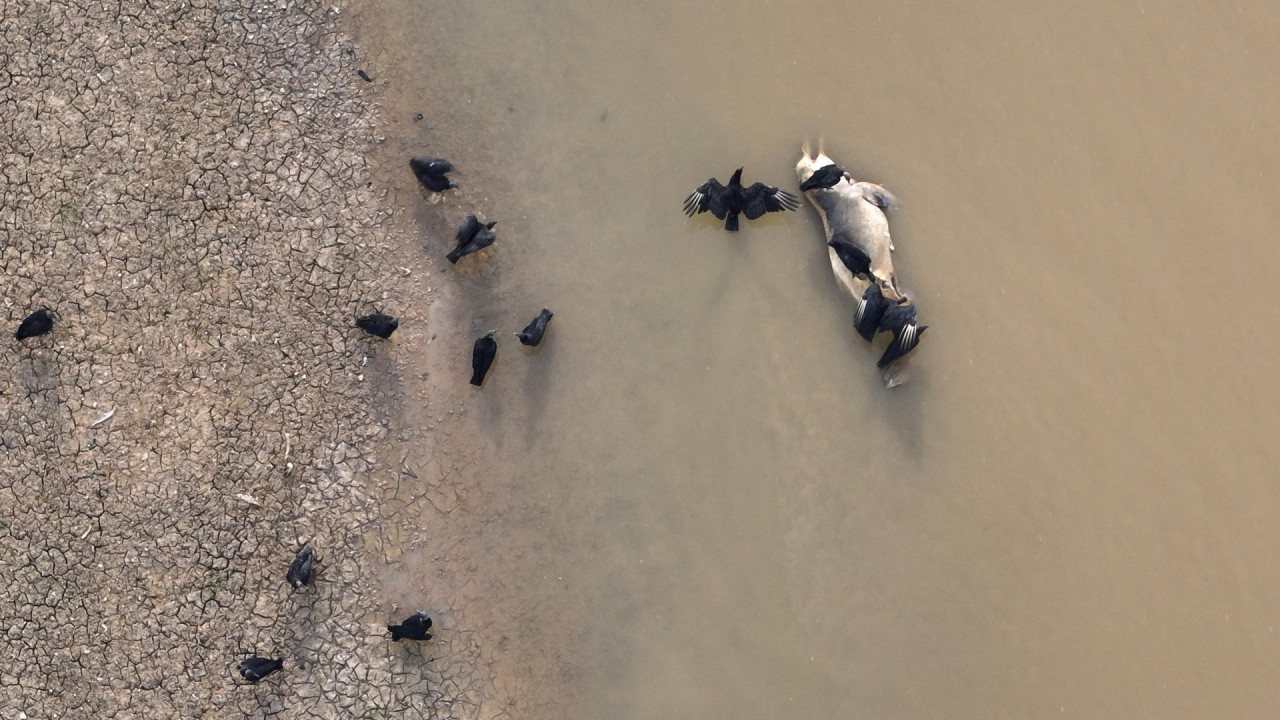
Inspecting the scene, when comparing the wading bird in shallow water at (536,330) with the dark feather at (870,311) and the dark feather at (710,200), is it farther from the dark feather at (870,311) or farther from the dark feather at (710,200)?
the dark feather at (870,311)

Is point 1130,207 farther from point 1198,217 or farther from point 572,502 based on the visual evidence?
point 572,502

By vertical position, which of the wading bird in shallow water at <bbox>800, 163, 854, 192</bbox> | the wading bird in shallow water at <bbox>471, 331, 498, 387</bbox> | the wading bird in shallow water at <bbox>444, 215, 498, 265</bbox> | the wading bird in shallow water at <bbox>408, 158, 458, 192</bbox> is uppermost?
the wading bird in shallow water at <bbox>800, 163, 854, 192</bbox>

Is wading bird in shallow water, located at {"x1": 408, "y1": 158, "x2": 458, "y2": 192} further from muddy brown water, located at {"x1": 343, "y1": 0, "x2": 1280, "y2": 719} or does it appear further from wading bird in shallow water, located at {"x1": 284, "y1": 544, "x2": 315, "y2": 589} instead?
wading bird in shallow water, located at {"x1": 284, "y1": 544, "x2": 315, "y2": 589}

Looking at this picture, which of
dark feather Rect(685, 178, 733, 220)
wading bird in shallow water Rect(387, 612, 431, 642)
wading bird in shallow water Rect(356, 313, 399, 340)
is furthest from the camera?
dark feather Rect(685, 178, 733, 220)

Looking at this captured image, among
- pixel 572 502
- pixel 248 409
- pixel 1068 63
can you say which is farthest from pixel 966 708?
pixel 248 409

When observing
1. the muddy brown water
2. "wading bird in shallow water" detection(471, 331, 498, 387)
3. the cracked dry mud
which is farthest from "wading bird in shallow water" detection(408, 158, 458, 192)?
"wading bird in shallow water" detection(471, 331, 498, 387)

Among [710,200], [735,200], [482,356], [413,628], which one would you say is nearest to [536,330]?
[482,356]
